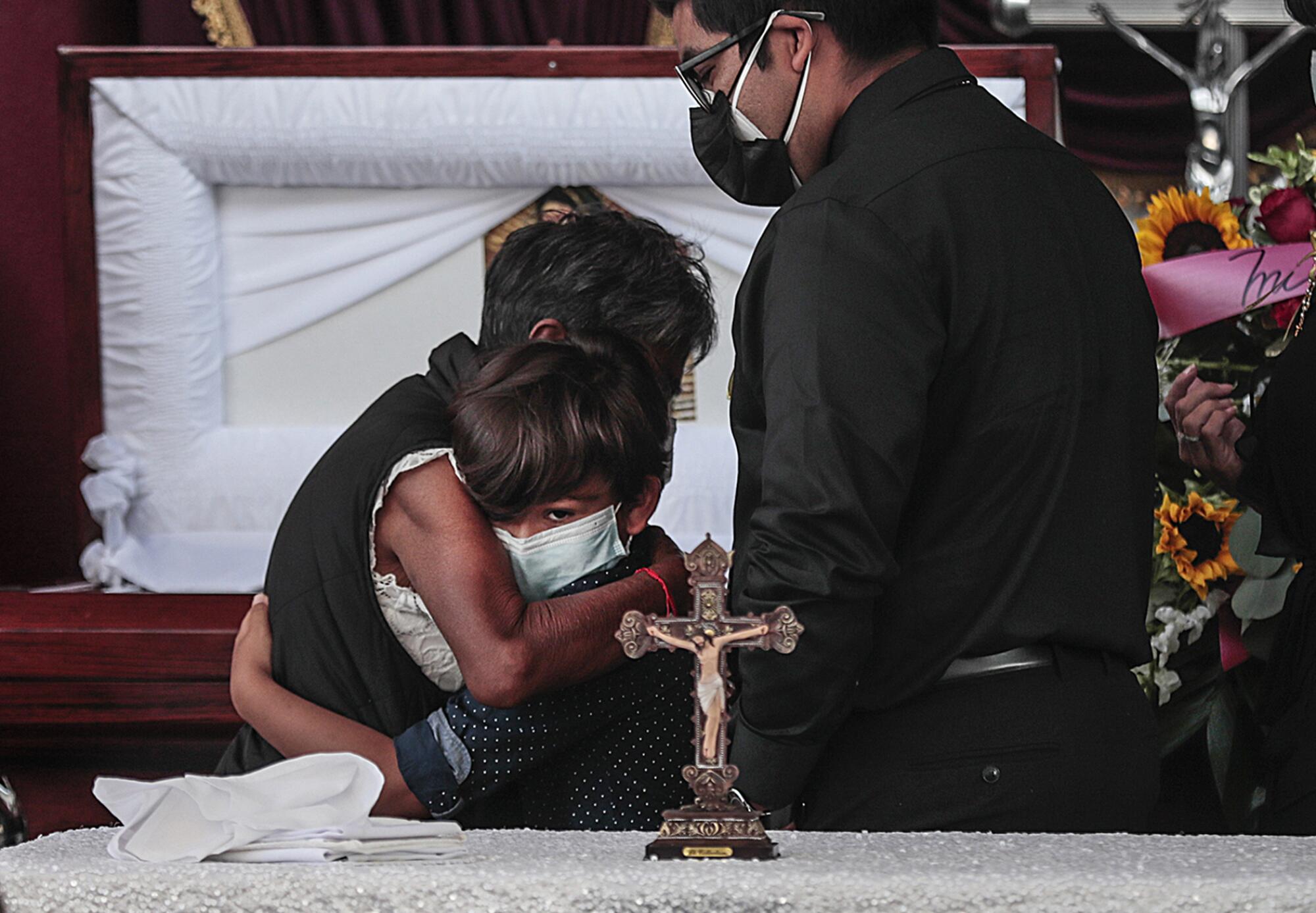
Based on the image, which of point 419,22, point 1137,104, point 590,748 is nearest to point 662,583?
point 590,748

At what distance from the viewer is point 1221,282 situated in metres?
1.94

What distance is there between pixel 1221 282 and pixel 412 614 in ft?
3.44

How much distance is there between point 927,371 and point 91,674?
1.52 m

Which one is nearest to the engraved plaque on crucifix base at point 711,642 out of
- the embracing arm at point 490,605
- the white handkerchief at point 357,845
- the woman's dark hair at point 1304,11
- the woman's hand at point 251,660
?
the white handkerchief at point 357,845

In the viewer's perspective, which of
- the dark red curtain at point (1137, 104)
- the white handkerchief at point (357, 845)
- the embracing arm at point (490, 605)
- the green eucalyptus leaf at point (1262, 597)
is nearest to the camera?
the white handkerchief at point (357, 845)

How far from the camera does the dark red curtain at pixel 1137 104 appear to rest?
358cm

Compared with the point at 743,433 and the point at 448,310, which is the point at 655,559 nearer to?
the point at 743,433

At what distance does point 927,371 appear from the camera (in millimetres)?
1188

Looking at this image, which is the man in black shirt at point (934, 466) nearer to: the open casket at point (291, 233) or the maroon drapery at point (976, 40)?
the open casket at point (291, 233)

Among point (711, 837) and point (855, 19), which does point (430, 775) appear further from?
point (855, 19)

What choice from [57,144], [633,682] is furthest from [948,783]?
[57,144]

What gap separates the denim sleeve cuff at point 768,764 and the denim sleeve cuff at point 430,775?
36cm

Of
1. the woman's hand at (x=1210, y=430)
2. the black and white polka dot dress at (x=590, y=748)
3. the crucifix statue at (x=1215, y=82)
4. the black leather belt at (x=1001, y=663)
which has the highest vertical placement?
the crucifix statue at (x=1215, y=82)

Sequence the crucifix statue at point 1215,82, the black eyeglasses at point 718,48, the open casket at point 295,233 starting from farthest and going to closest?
1. the open casket at point 295,233
2. the crucifix statue at point 1215,82
3. the black eyeglasses at point 718,48
